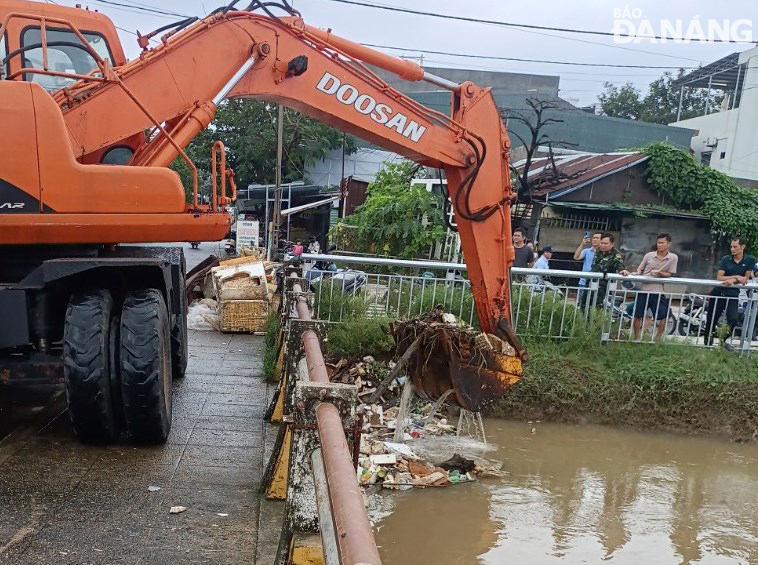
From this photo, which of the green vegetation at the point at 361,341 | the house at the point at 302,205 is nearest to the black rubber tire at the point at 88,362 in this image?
the green vegetation at the point at 361,341

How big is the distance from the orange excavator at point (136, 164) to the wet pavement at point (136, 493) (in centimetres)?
32

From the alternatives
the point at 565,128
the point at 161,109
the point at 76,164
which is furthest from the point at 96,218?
the point at 565,128

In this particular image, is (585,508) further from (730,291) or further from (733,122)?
(733,122)

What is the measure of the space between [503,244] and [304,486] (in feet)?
14.1

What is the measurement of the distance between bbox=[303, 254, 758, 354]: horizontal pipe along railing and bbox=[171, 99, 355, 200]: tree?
19.7 metres

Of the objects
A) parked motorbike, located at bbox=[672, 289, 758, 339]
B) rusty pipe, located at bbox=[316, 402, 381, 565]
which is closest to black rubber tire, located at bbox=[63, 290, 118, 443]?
rusty pipe, located at bbox=[316, 402, 381, 565]

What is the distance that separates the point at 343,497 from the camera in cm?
160

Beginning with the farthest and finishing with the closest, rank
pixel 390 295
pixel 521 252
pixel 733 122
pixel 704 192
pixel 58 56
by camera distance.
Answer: pixel 733 122
pixel 704 192
pixel 521 252
pixel 390 295
pixel 58 56

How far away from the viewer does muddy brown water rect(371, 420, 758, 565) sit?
4.76 m

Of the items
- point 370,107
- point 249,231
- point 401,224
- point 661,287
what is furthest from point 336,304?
point 249,231

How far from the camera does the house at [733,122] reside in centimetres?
2540

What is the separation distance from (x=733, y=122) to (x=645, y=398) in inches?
917

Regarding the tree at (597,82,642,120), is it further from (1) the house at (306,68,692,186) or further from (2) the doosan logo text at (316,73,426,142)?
(2) the doosan logo text at (316,73,426,142)

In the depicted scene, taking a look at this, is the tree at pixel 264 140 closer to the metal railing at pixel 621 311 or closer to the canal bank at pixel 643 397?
the metal railing at pixel 621 311
